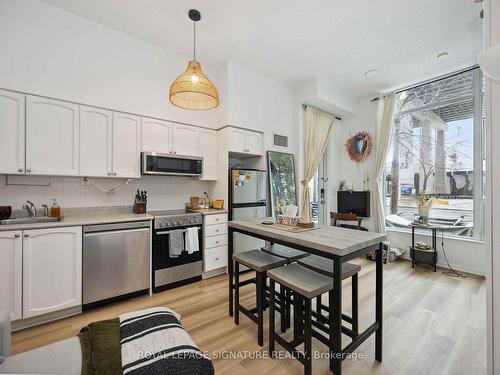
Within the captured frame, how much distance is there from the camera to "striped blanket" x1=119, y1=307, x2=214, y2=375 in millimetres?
882

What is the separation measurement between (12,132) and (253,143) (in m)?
2.83

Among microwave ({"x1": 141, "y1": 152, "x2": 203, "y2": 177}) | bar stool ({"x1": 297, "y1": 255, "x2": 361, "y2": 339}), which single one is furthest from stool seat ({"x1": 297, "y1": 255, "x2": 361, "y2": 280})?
microwave ({"x1": 141, "y1": 152, "x2": 203, "y2": 177})

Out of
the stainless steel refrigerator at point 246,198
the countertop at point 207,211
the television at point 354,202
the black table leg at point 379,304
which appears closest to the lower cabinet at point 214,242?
the countertop at point 207,211

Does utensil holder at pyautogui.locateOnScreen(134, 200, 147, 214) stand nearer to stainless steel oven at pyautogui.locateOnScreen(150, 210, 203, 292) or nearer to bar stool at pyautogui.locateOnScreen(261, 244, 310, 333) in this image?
stainless steel oven at pyautogui.locateOnScreen(150, 210, 203, 292)

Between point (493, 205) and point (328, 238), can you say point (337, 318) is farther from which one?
point (493, 205)

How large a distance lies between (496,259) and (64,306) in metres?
3.28

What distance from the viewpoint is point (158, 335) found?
1.05m

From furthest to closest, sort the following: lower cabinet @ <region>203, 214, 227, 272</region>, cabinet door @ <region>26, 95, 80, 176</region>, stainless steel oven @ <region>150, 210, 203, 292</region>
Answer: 1. lower cabinet @ <region>203, 214, 227, 272</region>
2. stainless steel oven @ <region>150, 210, 203, 292</region>
3. cabinet door @ <region>26, 95, 80, 176</region>

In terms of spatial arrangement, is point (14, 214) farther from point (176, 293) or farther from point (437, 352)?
point (437, 352)

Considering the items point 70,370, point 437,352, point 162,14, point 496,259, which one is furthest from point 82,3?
point 437,352

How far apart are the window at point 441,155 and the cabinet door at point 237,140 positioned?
2.89 m

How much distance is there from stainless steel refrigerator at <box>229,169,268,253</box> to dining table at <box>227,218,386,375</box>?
1.30 m

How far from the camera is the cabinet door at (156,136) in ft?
9.53

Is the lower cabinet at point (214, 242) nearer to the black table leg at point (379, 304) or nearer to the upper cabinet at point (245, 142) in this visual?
the upper cabinet at point (245, 142)
